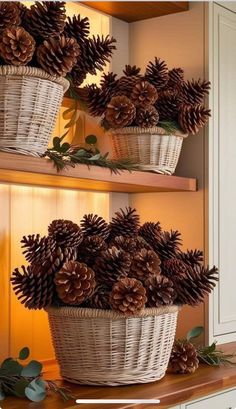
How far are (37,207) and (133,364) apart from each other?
0.59m

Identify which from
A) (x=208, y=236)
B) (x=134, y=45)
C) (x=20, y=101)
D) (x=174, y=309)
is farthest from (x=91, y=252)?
(x=134, y=45)

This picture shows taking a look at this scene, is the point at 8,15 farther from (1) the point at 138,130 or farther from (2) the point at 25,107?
(1) the point at 138,130

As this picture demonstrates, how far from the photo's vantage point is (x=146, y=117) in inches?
84.2

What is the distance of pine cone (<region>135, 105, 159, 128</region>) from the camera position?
2.13 metres

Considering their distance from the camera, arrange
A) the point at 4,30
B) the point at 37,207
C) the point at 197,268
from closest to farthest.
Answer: the point at 4,30, the point at 197,268, the point at 37,207

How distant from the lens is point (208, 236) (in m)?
2.38

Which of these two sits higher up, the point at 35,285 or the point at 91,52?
the point at 91,52

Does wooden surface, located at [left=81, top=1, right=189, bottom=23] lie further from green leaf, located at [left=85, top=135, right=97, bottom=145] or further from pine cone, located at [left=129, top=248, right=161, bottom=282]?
pine cone, located at [left=129, top=248, right=161, bottom=282]

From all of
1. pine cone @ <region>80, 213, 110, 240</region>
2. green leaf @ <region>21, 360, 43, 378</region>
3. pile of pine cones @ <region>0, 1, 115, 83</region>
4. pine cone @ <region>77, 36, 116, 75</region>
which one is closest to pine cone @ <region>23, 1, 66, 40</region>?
pile of pine cones @ <region>0, 1, 115, 83</region>

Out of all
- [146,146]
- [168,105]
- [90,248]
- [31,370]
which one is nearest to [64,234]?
[90,248]

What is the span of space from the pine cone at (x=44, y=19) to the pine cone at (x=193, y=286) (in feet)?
2.30

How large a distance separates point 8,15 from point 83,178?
444 millimetres

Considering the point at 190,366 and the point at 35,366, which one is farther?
the point at 190,366

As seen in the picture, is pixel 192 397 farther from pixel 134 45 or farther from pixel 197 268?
pixel 134 45
